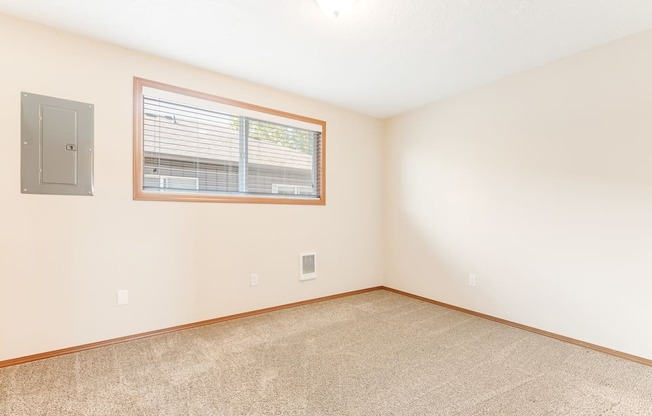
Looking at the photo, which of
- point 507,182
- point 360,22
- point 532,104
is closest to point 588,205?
point 507,182

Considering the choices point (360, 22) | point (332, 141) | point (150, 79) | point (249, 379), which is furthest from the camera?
point (332, 141)

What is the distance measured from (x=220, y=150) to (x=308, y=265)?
1584 millimetres

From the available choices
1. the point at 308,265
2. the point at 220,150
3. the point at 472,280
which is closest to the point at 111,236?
the point at 220,150

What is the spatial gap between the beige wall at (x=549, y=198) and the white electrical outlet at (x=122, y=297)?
3.05 meters

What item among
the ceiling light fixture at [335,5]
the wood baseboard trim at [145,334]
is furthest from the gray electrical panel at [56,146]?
the ceiling light fixture at [335,5]

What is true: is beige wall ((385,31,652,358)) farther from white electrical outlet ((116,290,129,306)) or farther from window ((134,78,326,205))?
white electrical outlet ((116,290,129,306))

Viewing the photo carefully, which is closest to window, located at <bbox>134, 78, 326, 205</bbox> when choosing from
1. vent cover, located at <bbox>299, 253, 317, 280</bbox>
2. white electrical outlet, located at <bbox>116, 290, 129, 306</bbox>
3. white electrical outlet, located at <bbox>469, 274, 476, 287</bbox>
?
vent cover, located at <bbox>299, 253, 317, 280</bbox>

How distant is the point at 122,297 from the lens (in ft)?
8.05

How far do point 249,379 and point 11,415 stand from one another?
46.9 inches

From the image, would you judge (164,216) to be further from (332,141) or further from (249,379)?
(332,141)

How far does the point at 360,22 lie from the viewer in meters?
2.13

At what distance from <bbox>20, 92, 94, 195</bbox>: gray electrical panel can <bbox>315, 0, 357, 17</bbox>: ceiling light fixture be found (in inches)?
74.9

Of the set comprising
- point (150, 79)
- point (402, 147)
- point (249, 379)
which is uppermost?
point (150, 79)

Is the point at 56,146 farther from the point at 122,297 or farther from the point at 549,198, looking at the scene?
the point at 549,198
